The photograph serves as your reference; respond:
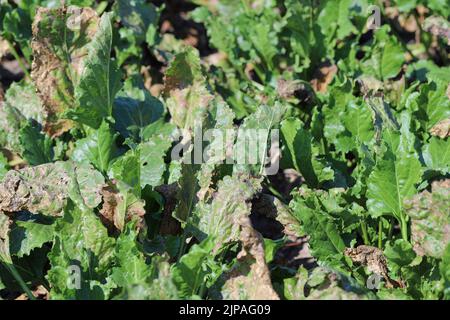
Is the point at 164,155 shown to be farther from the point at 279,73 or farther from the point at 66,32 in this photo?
the point at 279,73

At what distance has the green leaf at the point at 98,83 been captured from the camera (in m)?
2.68

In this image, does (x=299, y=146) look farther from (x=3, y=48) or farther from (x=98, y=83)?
(x=3, y=48)

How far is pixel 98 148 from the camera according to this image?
8.80 feet

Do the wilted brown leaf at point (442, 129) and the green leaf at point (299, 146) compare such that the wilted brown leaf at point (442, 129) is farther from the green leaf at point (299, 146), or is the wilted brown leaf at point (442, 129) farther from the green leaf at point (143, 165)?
the green leaf at point (143, 165)

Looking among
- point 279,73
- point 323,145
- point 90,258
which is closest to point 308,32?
point 279,73

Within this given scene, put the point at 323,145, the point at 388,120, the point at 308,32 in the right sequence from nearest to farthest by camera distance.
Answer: the point at 388,120, the point at 323,145, the point at 308,32

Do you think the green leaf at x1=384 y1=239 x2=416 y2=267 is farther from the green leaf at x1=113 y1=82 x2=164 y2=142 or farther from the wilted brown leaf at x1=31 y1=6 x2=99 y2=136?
the wilted brown leaf at x1=31 y1=6 x2=99 y2=136

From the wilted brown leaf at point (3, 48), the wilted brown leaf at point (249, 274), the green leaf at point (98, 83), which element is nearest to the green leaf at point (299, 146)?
the wilted brown leaf at point (249, 274)

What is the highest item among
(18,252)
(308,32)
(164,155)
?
(308,32)

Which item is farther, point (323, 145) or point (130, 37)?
point (130, 37)

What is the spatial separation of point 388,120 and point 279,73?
83 centimetres

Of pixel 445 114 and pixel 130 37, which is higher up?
pixel 130 37

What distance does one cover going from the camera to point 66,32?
292cm

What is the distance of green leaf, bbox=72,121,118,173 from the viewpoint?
8.76 ft
